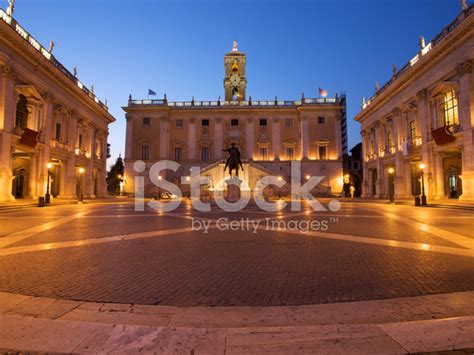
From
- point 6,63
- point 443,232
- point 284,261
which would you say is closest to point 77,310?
point 284,261

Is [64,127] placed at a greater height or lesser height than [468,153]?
greater

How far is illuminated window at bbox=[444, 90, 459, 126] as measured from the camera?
25203mm

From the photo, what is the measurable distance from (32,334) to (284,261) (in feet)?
14.1

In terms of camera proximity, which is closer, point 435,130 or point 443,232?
point 443,232

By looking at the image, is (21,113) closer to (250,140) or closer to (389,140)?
(250,140)

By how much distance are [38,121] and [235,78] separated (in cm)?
4304

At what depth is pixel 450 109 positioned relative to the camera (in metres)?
26.0

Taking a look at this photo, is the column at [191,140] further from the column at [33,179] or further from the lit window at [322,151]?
the column at [33,179]

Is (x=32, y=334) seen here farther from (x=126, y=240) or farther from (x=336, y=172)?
(x=336, y=172)

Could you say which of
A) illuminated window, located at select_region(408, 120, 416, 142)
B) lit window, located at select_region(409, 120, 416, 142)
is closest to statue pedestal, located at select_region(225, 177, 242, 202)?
lit window, located at select_region(409, 120, 416, 142)

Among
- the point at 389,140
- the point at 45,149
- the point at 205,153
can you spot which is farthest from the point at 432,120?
the point at 45,149

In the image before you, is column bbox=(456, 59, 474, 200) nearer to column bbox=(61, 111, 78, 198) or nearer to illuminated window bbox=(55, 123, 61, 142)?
column bbox=(61, 111, 78, 198)

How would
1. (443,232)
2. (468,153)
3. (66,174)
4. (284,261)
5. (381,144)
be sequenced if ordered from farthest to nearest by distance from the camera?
(381,144) → (66,174) → (468,153) → (443,232) → (284,261)

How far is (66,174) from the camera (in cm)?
3347
